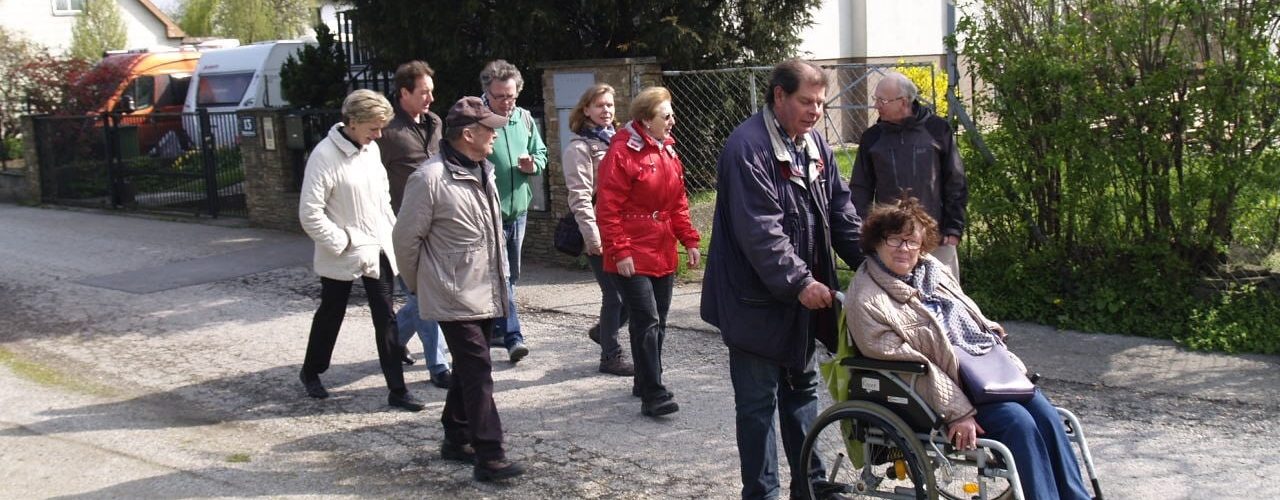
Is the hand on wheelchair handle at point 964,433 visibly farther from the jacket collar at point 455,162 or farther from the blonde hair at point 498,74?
the blonde hair at point 498,74

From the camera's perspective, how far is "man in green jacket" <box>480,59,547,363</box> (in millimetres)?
6898

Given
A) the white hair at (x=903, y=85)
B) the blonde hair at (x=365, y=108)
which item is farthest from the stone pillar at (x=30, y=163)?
the white hair at (x=903, y=85)

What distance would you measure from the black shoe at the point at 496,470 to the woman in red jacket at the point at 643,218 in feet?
3.28

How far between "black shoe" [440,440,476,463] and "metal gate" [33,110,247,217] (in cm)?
953

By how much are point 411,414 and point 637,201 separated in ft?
5.47

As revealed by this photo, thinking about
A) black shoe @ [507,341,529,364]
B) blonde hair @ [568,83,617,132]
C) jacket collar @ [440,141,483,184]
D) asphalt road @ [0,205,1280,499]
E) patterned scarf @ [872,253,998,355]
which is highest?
blonde hair @ [568,83,617,132]

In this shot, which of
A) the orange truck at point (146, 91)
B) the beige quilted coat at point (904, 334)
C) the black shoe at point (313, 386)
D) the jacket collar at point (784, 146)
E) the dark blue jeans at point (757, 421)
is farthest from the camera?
the orange truck at point (146, 91)

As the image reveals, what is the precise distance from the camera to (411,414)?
644 centimetres

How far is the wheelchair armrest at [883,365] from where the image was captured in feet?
13.8

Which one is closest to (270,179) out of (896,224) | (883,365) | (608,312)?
(608,312)

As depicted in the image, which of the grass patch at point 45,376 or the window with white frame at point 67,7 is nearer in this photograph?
the grass patch at point 45,376

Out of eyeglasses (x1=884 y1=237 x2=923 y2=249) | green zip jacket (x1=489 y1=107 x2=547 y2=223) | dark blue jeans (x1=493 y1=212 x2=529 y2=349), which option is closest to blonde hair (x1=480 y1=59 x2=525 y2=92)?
green zip jacket (x1=489 y1=107 x2=547 y2=223)

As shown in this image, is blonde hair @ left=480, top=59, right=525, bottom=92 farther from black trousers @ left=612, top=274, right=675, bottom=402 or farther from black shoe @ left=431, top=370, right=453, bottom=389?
black shoe @ left=431, top=370, right=453, bottom=389

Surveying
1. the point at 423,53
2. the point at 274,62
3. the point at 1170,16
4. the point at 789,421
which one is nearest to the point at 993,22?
the point at 1170,16
